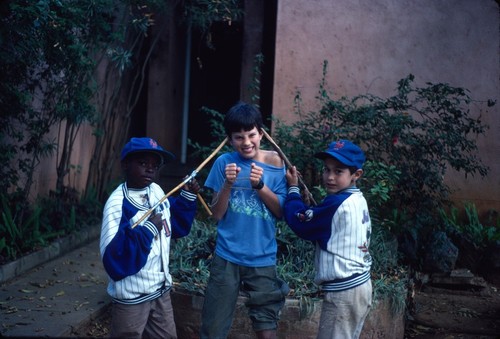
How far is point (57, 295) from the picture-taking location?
5.28 meters

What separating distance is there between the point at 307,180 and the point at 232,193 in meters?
2.54

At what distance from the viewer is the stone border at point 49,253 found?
559 cm

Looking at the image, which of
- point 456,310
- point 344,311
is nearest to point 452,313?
point 456,310

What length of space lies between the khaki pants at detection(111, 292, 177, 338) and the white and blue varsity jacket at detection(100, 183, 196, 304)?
0.15 feet

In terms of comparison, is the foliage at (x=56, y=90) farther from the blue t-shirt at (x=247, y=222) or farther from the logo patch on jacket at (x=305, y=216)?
the logo patch on jacket at (x=305, y=216)

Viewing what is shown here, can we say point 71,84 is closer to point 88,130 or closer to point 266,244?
point 88,130

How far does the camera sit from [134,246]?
10.2 feet

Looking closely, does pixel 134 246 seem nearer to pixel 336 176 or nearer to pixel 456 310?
pixel 336 176

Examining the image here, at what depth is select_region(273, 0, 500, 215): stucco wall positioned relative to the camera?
22.7 feet

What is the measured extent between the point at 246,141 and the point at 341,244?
790mm

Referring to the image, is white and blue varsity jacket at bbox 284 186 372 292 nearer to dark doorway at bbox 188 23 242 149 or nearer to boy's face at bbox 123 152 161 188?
boy's face at bbox 123 152 161 188

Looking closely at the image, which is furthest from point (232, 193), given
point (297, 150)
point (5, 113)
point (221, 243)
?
point (5, 113)

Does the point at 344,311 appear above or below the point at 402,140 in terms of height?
below

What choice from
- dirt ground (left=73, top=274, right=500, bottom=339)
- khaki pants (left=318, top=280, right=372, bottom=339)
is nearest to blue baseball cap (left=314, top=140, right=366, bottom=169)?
khaki pants (left=318, top=280, right=372, bottom=339)
